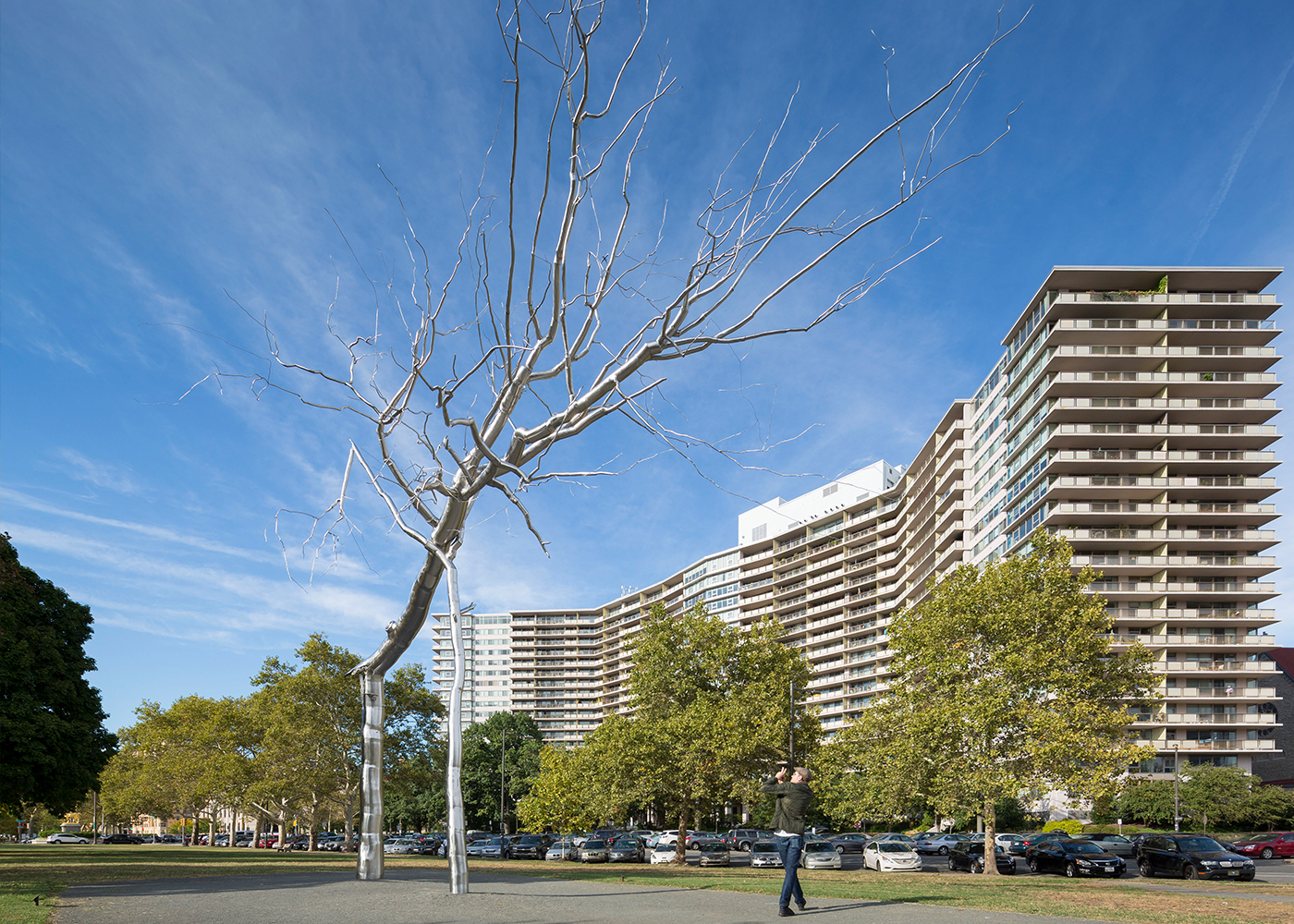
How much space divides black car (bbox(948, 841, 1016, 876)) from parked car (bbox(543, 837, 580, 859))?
22196 millimetres

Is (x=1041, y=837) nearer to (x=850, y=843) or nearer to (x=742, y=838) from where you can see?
(x=850, y=843)

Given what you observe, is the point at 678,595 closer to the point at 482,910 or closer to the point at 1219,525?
the point at 1219,525

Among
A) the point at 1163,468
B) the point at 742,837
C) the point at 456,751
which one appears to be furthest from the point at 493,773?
the point at 456,751

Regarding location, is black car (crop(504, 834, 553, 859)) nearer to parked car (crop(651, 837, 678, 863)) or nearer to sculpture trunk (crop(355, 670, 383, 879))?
parked car (crop(651, 837, 678, 863))

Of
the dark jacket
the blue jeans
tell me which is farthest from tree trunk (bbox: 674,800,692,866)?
the blue jeans

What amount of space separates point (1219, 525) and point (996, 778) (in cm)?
5951

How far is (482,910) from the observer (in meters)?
10.7

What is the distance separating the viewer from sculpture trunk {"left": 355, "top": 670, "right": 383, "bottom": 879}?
14.1 meters

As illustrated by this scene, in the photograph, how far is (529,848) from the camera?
57.4m

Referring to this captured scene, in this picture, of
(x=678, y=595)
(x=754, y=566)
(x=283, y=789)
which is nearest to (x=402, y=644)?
(x=283, y=789)

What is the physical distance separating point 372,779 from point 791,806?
6.64m

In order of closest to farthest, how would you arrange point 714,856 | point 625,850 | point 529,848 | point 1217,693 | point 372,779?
1. point 372,779
2. point 714,856
3. point 625,850
4. point 529,848
5. point 1217,693

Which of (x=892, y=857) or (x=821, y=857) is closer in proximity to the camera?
(x=892, y=857)

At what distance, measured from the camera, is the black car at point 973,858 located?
119ft
